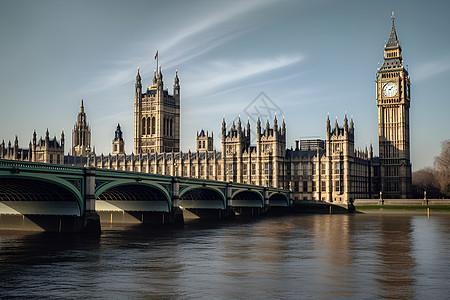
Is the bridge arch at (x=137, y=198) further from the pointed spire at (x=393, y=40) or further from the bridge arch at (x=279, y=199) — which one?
the pointed spire at (x=393, y=40)

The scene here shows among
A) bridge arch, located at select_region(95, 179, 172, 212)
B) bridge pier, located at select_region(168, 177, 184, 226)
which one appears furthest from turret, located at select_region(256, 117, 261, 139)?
bridge pier, located at select_region(168, 177, 184, 226)

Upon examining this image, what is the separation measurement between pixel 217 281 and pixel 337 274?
29.6 ft

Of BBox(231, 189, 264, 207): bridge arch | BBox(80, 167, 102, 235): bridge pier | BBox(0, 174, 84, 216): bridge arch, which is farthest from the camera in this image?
BBox(231, 189, 264, 207): bridge arch

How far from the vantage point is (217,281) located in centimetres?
3744

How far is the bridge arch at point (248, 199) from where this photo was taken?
135m

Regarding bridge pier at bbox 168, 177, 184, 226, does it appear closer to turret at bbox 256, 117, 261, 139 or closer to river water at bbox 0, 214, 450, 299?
river water at bbox 0, 214, 450, 299

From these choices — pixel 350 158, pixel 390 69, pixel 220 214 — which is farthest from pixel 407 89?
pixel 220 214

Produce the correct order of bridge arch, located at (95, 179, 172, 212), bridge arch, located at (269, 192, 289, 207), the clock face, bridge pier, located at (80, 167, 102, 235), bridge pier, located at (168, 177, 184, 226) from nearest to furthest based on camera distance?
bridge pier, located at (80, 167, 102, 235) → bridge arch, located at (95, 179, 172, 212) → bridge pier, located at (168, 177, 184, 226) → bridge arch, located at (269, 192, 289, 207) → the clock face

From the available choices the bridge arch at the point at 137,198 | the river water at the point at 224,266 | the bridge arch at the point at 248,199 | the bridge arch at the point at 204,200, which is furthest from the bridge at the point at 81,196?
the bridge arch at the point at 248,199

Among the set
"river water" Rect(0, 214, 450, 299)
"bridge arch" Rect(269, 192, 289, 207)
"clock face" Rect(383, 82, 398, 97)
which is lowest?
"river water" Rect(0, 214, 450, 299)

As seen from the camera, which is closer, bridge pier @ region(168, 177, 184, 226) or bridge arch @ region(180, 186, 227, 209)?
bridge pier @ region(168, 177, 184, 226)

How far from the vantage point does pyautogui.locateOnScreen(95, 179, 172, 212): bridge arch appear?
86438 mm

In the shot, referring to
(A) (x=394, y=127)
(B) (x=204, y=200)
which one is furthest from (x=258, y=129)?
(B) (x=204, y=200)

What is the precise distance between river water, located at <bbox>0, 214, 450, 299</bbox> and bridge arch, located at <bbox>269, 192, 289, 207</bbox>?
76.3 metres
